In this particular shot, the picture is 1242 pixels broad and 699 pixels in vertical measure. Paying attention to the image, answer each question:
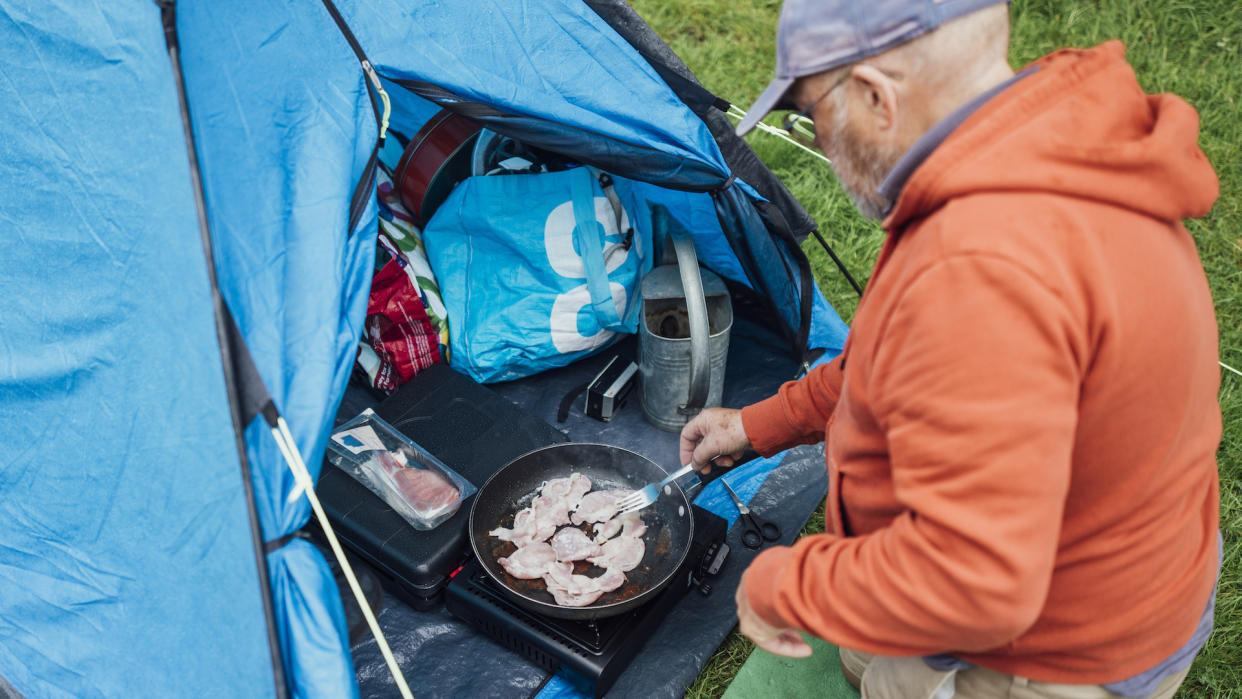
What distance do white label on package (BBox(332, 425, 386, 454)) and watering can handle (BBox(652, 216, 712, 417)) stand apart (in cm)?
82

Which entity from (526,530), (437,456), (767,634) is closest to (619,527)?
(526,530)

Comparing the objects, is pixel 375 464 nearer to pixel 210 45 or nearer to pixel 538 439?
pixel 538 439

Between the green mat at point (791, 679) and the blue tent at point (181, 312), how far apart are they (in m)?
0.98

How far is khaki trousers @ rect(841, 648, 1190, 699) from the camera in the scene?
1.35 metres

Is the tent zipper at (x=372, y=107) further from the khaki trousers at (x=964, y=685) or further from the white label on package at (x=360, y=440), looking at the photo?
the khaki trousers at (x=964, y=685)

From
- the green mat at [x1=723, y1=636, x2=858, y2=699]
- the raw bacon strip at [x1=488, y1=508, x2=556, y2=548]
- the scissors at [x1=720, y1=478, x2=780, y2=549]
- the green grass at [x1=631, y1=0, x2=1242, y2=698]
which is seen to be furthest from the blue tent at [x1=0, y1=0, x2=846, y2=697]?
the green grass at [x1=631, y1=0, x2=1242, y2=698]

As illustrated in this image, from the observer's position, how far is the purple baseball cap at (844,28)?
3.66 feet

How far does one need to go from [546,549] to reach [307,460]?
2.34 feet

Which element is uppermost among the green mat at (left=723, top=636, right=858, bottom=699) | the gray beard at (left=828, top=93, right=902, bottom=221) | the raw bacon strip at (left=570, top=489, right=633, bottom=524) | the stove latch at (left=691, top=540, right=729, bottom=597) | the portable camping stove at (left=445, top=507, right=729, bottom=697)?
the gray beard at (left=828, top=93, right=902, bottom=221)

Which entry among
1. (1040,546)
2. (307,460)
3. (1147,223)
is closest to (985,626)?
(1040,546)

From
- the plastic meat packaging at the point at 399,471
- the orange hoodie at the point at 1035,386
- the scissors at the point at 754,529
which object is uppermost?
the orange hoodie at the point at 1035,386

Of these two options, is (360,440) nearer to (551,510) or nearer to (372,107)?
(551,510)

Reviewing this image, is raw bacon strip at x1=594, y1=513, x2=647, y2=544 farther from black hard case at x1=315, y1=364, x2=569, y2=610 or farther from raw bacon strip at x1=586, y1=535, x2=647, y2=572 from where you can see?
black hard case at x1=315, y1=364, x2=569, y2=610

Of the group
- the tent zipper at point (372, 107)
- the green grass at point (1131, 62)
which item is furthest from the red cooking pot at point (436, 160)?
the green grass at point (1131, 62)
